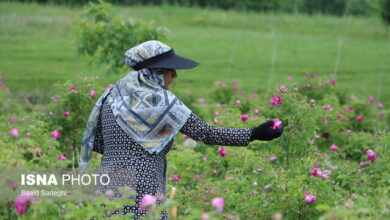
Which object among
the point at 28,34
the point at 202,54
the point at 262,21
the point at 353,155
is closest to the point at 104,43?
the point at 353,155

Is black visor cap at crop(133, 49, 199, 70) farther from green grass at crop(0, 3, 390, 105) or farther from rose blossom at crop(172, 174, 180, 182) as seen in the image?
green grass at crop(0, 3, 390, 105)

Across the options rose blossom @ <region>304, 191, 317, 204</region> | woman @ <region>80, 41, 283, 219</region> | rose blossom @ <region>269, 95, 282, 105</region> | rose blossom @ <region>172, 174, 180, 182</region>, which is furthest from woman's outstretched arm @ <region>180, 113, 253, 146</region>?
rose blossom @ <region>172, 174, 180, 182</region>

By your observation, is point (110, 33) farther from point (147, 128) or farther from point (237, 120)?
point (147, 128)

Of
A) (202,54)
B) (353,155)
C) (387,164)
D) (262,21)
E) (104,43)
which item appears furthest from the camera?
(262,21)

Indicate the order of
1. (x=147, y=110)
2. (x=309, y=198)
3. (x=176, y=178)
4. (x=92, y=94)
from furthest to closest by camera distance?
(x=92, y=94), (x=176, y=178), (x=309, y=198), (x=147, y=110)

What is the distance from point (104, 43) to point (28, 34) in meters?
13.7

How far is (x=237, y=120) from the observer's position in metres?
6.03

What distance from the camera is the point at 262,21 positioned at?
985 inches

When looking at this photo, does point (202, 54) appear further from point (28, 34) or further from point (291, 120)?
point (291, 120)

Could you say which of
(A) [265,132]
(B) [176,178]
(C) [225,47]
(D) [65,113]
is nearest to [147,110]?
(A) [265,132]

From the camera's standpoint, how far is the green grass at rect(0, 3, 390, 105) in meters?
15.7

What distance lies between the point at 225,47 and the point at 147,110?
17989 millimetres

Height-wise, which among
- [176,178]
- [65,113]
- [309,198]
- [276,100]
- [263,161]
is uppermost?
[276,100]

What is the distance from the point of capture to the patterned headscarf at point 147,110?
3.10 m
